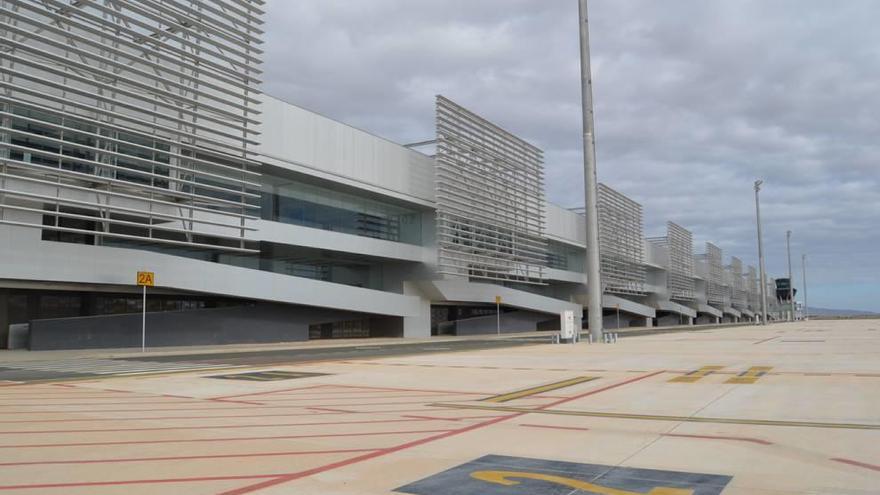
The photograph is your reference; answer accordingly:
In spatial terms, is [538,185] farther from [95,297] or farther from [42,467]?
[42,467]

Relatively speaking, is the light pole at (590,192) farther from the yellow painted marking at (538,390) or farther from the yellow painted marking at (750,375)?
the yellow painted marking at (538,390)

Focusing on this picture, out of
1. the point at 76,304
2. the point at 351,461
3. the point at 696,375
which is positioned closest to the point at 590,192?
the point at 696,375

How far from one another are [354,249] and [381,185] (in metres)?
4.71

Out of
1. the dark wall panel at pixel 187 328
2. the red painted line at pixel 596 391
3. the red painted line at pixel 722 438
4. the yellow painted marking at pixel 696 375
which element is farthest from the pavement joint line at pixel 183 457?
the dark wall panel at pixel 187 328

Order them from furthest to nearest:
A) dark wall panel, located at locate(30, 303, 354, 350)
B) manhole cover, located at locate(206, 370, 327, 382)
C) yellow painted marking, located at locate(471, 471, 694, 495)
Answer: dark wall panel, located at locate(30, 303, 354, 350), manhole cover, located at locate(206, 370, 327, 382), yellow painted marking, located at locate(471, 471, 694, 495)

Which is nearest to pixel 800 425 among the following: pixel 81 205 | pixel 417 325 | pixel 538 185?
pixel 81 205

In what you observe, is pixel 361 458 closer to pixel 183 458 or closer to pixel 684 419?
pixel 183 458

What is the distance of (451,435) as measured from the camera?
25.9 feet

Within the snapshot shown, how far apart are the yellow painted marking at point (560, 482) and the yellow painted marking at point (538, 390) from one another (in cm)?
541

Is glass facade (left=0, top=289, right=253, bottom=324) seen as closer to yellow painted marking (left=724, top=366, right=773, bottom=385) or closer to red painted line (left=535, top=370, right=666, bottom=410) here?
red painted line (left=535, top=370, right=666, bottom=410)

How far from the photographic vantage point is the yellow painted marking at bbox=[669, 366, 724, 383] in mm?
14352

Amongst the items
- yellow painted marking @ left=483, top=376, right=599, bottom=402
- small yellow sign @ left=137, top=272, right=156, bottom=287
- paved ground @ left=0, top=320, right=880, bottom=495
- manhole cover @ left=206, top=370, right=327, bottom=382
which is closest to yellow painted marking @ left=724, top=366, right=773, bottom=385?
paved ground @ left=0, top=320, right=880, bottom=495

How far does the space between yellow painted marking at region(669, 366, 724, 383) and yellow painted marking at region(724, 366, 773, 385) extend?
70 centimetres

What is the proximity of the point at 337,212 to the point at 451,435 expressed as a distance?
3450 cm
